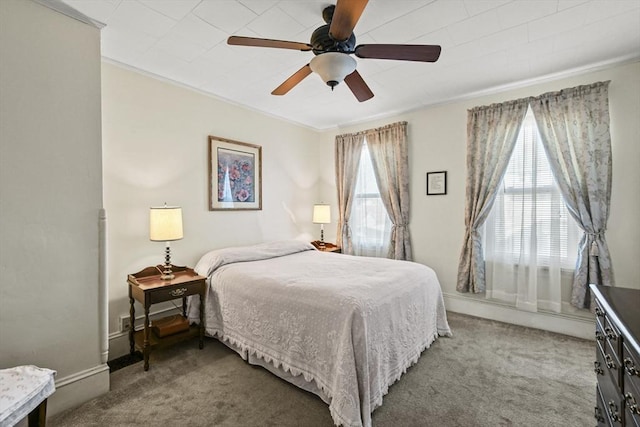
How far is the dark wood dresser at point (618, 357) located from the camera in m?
0.99

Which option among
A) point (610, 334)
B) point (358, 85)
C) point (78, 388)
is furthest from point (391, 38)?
point (78, 388)

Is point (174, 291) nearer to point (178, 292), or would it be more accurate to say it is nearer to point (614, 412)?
point (178, 292)

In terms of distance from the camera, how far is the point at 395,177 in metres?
4.09

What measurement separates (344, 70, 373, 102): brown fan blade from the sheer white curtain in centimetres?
202

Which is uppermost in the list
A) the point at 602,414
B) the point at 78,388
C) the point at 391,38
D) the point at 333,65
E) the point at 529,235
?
A: the point at 391,38

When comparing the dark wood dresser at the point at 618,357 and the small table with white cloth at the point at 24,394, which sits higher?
the dark wood dresser at the point at 618,357

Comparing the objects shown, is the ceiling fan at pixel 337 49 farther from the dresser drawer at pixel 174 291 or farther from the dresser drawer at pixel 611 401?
the dresser drawer at pixel 174 291

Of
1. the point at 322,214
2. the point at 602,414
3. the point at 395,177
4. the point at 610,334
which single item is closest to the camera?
the point at 610,334

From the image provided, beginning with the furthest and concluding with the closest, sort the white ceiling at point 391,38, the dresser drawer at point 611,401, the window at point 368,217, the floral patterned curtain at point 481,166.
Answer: the window at point 368,217 < the floral patterned curtain at point 481,166 < the white ceiling at point 391,38 < the dresser drawer at point 611,401

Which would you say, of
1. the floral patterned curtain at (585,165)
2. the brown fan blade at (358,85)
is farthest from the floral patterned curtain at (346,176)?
the floral patterned curtain at (585,165)

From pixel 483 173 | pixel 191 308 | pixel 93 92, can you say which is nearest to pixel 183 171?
pixel 93 92

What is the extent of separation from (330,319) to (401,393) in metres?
0.79

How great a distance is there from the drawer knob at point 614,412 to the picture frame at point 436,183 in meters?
2.76

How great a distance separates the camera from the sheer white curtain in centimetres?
300
